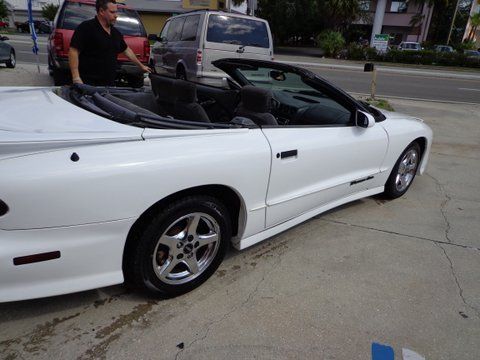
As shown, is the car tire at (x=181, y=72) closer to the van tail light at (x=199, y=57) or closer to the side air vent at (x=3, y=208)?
the van tail light at (x=199, y=57)

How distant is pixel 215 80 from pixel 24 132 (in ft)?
22.3

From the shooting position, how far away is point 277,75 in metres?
3.45

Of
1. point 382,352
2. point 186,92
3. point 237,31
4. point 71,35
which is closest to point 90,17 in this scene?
point 71,35

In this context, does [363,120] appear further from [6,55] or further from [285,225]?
[6,55]

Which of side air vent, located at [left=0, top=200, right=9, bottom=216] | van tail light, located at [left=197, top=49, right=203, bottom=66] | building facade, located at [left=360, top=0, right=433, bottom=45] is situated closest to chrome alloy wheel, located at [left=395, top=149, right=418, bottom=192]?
side air vent, located at [left=0, top=200, right=9, bottom=216]

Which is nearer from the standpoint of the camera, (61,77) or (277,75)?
(277,75)

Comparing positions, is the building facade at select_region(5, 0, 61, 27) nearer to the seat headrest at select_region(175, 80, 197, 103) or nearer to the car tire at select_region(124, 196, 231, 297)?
the seat headrest at select_region(175, 80, 197, 103)

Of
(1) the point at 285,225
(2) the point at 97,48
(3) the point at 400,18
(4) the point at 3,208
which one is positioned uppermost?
(3) the point at 400,18

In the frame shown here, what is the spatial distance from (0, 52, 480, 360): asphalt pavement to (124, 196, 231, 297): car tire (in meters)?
0.13

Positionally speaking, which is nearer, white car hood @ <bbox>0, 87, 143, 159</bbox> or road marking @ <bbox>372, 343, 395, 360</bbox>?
white car hood @ <bbox>0, 87, 143, 159</bbox>

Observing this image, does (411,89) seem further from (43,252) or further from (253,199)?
(43,252)

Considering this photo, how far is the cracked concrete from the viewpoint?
2.07 m

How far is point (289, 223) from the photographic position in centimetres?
297

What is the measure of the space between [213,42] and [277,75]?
5372 millimetres
